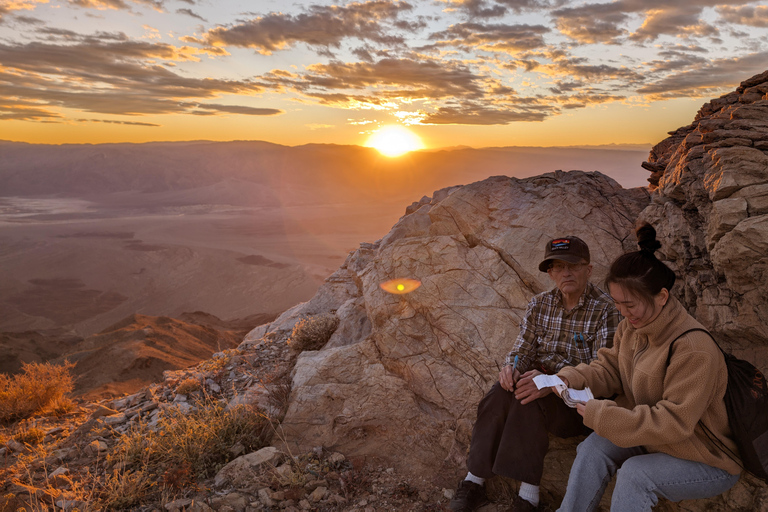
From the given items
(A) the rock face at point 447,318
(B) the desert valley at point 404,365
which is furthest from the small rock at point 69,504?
(A) the rock face at point 447,318

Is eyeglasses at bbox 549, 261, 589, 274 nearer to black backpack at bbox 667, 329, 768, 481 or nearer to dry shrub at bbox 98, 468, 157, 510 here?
black backpack at bbox 667, 329, 768, 481

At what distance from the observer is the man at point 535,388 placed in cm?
301

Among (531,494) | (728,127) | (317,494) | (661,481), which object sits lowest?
(317,494)

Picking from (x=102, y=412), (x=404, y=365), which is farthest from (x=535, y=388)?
(x=102, y=412)

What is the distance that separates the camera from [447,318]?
5.08 meters

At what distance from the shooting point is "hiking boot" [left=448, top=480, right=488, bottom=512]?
3.14m

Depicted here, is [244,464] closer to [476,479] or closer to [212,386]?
[476,479]

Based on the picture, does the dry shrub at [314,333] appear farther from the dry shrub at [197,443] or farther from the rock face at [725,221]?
the rock face at [725,221]

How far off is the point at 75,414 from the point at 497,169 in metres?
99.7

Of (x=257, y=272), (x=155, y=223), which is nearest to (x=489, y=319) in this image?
(x=257, y=272)

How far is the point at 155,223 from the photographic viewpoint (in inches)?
1842

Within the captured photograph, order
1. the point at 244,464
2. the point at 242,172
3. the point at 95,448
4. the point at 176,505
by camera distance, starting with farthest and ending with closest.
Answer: the point at 242,172 → the point at 95,448 → the point at 244,464 → the point at 176,505

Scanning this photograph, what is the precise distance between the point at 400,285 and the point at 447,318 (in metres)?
0.84

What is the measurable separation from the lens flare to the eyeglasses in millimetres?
2154
